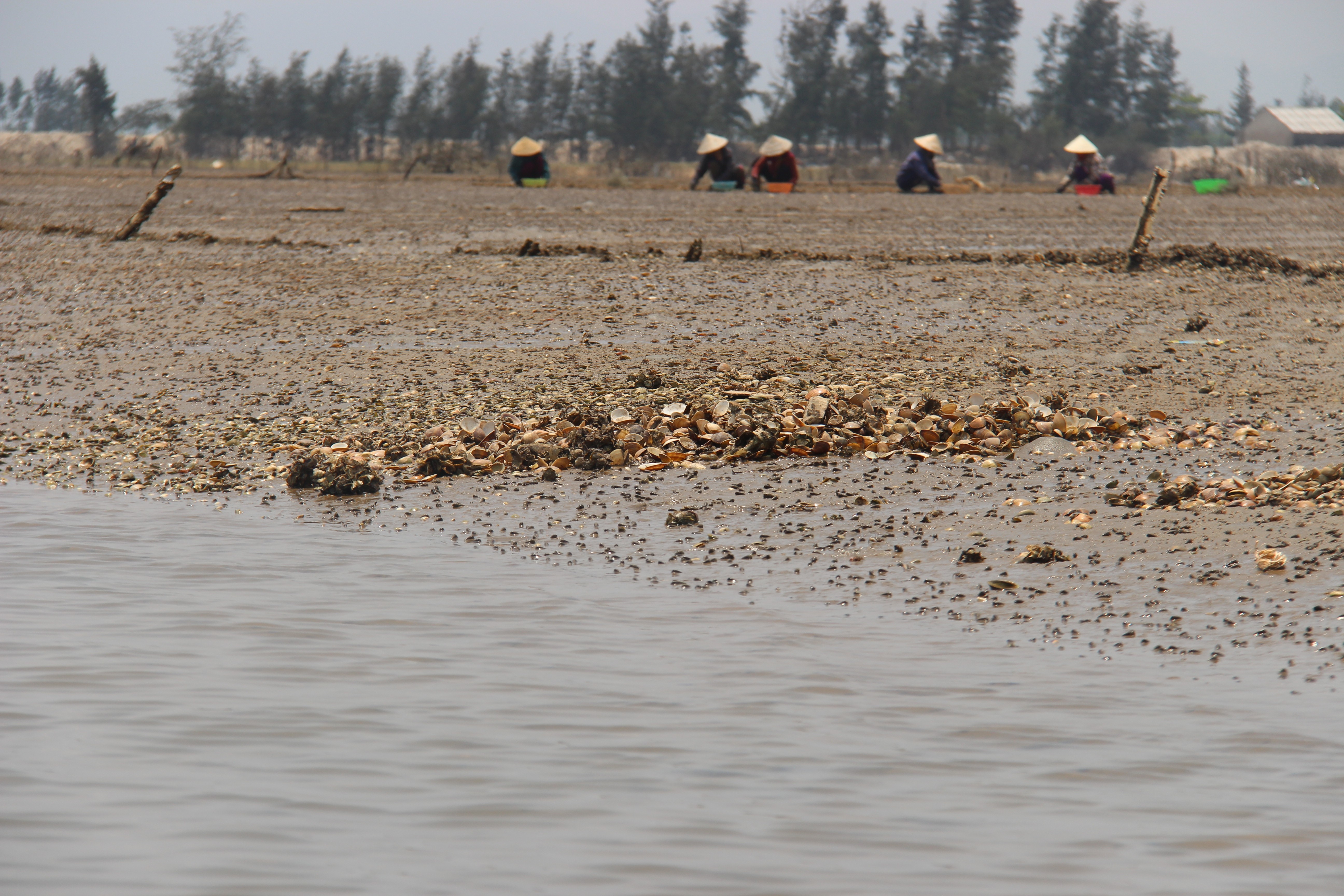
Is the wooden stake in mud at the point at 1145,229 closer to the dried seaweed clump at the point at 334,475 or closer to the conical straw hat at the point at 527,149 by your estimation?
the dried seaweed clump at the point at 334,475

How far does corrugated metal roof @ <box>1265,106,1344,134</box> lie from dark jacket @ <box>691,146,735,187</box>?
63230 millimetres

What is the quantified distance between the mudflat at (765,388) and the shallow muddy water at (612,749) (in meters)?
0.56

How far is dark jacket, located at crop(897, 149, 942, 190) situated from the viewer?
23.4 meters

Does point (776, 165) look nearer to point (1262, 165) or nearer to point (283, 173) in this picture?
point (283, 173)

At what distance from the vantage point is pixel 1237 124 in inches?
4417

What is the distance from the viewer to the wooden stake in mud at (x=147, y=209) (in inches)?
585

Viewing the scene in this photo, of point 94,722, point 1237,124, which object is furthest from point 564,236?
point 1237,124

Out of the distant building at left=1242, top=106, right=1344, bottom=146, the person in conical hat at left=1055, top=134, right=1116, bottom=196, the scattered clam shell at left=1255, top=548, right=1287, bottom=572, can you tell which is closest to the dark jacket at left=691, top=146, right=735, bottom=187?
the person in conical hat at left=1055, top=134, right=1116, bottom=196

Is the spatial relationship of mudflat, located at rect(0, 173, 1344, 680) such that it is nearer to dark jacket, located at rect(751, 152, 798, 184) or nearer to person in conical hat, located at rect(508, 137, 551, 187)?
dark jacket, located at rect(751, 152, 798, 184)

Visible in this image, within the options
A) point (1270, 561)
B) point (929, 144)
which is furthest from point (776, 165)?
point (1270, 561)

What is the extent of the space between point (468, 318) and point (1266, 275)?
23.1 ft

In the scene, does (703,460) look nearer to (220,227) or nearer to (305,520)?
(305,520)

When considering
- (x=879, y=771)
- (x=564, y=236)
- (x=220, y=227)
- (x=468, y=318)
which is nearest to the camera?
(x=879, y=771)

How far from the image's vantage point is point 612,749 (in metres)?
3.30
